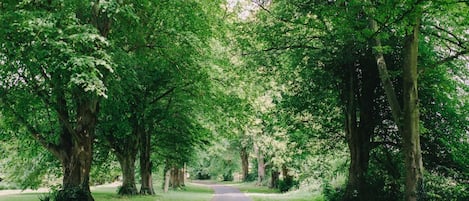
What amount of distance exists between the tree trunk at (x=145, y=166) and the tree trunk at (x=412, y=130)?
19569 millimetres

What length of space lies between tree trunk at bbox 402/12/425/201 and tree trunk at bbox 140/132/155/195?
19569 millimetres

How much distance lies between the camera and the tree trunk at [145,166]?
95.3 ft

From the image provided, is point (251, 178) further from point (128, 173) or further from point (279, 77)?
point (279, 77)

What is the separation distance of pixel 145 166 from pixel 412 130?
843 inches

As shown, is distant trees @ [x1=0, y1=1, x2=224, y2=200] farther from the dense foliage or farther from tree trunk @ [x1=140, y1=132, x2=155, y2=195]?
tree trunk @ [x1=140, y1=132, x2=155, y2=195]

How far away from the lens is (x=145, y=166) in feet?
98.8

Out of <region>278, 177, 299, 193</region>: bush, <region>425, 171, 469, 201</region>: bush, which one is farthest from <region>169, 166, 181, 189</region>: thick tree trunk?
<region>425, 171, 469, 201</region>: bush

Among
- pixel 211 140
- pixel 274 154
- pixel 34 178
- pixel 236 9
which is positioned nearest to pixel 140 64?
pixel 236 9

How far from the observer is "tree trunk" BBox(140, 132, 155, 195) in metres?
29.0

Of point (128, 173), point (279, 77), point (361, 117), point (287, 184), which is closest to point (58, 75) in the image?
point (279, 77)

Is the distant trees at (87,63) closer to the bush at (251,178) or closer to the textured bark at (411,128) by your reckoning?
the textured bark at (411,128)

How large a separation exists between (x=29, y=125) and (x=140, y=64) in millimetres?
4969

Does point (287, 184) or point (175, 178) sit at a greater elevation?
point (175, 178)

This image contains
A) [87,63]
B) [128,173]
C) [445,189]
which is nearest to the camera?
[87,63]
